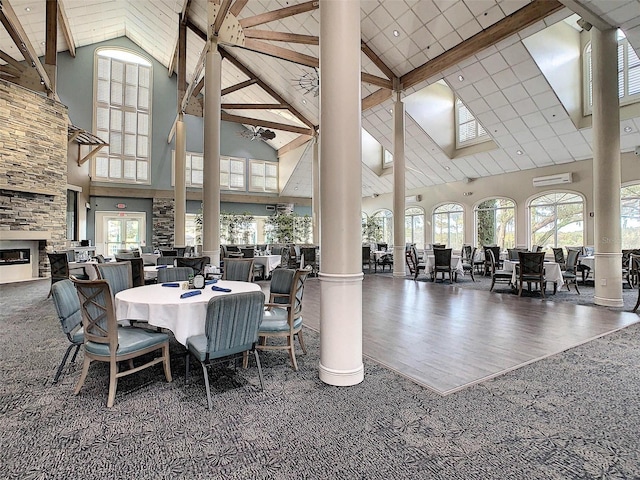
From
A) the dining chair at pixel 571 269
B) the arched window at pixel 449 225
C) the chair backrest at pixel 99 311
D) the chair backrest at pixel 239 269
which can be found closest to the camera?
the chair backrest at pixel 99 311

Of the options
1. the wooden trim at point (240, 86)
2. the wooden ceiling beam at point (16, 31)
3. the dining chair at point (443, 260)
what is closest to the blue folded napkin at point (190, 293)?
the dining chair at point (443, 260)

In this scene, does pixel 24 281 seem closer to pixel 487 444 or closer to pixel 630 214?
pixel 487 444

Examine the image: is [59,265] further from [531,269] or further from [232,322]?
[531,269]

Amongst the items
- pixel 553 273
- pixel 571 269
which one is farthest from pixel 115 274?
pixel 571 269

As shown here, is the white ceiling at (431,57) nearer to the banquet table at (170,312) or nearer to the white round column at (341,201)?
the white round column at (341,201)

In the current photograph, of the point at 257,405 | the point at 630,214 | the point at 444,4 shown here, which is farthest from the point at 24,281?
the point at 630,214

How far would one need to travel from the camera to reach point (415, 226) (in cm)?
1531

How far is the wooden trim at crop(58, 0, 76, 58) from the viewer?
9920 millimetres

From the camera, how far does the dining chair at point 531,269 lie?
6.75 meters

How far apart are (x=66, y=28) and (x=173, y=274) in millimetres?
11178

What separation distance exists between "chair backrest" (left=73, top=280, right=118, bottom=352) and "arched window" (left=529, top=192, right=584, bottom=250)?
38.8 ft

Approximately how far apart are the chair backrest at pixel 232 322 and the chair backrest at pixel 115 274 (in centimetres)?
217

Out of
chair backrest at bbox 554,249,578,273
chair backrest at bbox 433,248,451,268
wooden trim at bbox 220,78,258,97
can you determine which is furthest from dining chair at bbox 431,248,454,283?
wooden trim at bbox 220,78,258,97

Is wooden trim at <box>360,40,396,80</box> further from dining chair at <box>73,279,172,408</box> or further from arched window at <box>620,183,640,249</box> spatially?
dining chair at <box>73,279,172,408</box>
